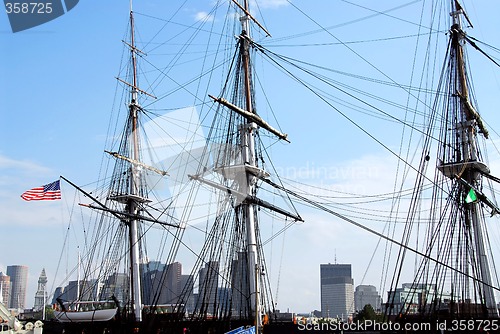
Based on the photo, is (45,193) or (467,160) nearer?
(467,160)

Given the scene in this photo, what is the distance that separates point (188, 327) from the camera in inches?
1430

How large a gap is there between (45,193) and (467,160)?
29.1m

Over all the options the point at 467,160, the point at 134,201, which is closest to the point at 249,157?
the point at 467,160

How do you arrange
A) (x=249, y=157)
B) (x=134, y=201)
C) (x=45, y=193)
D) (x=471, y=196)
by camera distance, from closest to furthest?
(x=471, y=196) < (x=249, y=157) < (x=45, y=193) < (x=134, y=201)

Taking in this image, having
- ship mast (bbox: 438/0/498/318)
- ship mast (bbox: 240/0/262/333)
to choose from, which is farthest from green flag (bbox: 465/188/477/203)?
ship mast (bbox: 240/0/262/333)

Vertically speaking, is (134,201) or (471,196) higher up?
(134,201)

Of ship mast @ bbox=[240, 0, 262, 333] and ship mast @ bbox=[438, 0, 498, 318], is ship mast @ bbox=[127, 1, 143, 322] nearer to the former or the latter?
ship mast @ bbox=[240, 0, 262, 333]

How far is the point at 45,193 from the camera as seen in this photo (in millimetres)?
43688

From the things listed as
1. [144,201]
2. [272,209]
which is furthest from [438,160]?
[144,201]

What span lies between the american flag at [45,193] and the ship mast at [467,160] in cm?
2684

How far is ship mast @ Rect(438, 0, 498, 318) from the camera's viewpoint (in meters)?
33.4

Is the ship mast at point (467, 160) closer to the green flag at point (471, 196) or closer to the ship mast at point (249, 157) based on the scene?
the green flag at point (471, 196)

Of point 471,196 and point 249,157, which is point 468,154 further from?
point 249,157

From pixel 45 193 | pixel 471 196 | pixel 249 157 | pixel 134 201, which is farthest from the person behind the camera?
Answer: pixel 134 201
